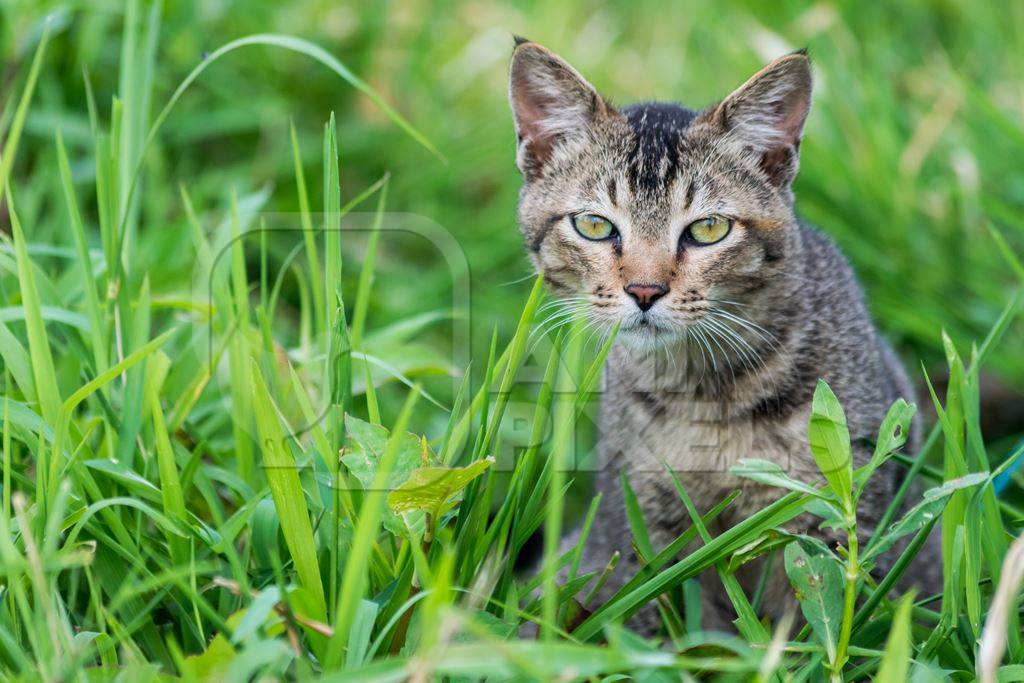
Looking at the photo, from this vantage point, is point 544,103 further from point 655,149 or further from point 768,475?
point 768,475

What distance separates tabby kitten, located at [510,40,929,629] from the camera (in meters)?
2.59

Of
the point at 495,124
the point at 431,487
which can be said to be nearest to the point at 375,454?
the point at 431,487

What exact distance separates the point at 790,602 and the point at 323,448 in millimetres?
1265

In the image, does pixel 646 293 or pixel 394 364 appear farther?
pixel 394 364

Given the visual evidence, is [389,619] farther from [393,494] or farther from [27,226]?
[27,226]

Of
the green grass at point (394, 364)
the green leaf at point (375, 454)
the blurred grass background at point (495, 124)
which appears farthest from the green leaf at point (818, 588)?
the blurred grass background at point (495, 124)

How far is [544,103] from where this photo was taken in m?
2.86

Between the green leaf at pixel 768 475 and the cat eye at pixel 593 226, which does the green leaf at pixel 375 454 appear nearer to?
the green leaf at pixel 768 475

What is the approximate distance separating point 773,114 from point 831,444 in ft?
3.53

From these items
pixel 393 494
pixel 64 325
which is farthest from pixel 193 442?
pixel 393 494

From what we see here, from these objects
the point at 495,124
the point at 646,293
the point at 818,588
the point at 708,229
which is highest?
the point at 495,124

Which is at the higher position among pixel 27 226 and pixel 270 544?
pixel 27 226

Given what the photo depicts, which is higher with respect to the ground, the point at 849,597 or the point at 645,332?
the point at 645,332

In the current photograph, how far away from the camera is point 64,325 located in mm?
2590
